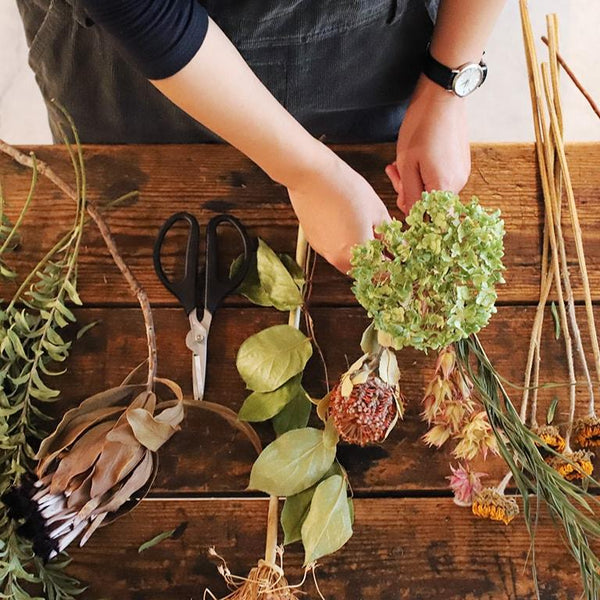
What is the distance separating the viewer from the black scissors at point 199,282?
30.0 inches

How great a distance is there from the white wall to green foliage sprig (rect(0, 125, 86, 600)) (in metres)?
0.83

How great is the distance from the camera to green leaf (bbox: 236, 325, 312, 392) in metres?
0.73

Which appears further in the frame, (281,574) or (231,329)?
(231,329)

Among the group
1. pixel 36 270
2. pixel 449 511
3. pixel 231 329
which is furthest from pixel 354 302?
pixel 36 270

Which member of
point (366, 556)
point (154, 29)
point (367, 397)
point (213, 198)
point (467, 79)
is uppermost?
point (154, 29)

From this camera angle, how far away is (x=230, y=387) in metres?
0.78

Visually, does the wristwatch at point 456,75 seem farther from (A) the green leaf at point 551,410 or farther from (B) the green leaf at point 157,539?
(B) the green leaf at point 157,539

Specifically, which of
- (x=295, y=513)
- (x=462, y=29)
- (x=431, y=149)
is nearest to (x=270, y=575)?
(x=295, y=513)

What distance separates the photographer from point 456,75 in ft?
2.49

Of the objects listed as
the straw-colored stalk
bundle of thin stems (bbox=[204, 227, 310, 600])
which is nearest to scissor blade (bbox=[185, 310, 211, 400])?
bundle of thin stems (bbox=[204, 227, 310, 600])

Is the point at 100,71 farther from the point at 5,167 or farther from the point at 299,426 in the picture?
the point at 299,426

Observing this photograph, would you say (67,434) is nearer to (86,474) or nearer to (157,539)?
(86,474)

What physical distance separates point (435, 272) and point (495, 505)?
33cm

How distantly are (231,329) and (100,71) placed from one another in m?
0.35
